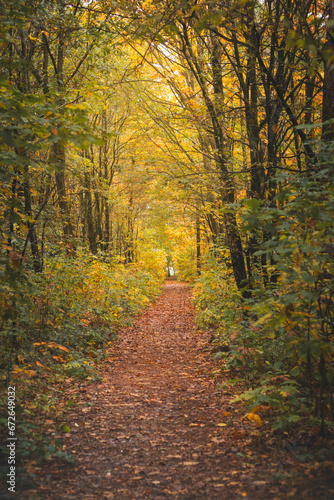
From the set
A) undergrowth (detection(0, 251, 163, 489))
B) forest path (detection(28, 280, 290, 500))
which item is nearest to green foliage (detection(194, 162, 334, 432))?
forest path (detection(28, 280, 290, 500))

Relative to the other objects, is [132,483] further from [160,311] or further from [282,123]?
[160,311]

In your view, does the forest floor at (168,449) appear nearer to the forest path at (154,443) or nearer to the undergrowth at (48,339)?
the forest path at (154,443)

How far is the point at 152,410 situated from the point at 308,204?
3564 mm

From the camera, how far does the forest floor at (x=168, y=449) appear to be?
9.05ft

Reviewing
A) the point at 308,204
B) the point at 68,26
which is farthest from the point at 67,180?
the point at 308,204

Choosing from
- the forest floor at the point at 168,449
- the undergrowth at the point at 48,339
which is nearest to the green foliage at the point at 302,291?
the forest floor at the point at 168,449

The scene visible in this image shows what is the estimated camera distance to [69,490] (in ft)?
9.18

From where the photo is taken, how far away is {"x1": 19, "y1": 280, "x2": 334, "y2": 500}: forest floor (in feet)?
9.05

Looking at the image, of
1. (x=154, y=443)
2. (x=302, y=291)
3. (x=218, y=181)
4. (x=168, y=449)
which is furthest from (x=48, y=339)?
(x=302, y=291)

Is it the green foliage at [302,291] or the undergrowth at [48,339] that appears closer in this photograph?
the green foliage at [302,291]

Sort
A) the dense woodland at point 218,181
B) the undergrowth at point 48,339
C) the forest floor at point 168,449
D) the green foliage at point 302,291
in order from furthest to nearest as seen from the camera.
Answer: the undergrowth at point 48,339
the dense woodland at point 218,181
the green foliage at point 302,291
the forest floor at point 168,449

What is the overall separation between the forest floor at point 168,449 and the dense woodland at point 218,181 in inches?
17.1

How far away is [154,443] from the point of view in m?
3.77

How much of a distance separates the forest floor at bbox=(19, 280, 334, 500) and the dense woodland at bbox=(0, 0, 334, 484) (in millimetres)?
435
